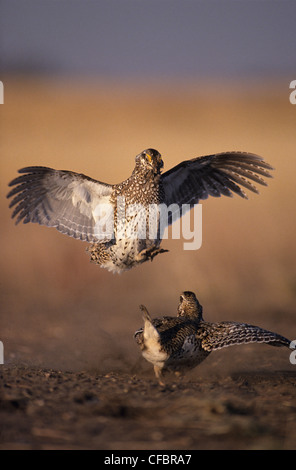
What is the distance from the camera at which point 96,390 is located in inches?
239

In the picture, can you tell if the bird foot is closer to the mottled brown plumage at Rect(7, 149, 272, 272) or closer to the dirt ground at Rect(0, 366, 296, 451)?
the mottled brown plumage at Rect(7, 149, 272, 272)

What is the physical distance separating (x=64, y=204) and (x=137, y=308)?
11.4 ft

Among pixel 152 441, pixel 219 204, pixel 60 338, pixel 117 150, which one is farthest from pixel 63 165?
pixel 152 441

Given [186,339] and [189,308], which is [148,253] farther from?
[186,339]

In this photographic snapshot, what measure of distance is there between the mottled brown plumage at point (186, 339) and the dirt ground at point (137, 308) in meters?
0.36

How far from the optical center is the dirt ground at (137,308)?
5359 millimetres

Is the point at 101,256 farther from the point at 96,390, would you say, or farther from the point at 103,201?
the point at 96,390

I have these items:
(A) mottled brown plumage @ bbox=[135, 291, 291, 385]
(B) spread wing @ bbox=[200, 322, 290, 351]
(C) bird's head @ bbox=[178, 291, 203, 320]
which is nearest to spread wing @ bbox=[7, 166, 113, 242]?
(C) bird's head @ bbox=[178, 291, 203, 320]

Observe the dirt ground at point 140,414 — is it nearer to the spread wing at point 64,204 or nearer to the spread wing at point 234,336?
the spread wing at point 234,336

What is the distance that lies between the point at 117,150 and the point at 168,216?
1634 centimetres

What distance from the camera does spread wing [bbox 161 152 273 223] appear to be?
818cm

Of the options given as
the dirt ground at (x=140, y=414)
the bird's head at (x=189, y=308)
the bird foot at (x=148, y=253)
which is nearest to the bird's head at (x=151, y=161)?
the bird foot at (x=148, y=253)

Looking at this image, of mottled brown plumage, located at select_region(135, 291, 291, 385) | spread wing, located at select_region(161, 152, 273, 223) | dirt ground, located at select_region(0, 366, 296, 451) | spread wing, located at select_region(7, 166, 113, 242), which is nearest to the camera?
dirt ground, located at select_region(0, 366, 296, 451)

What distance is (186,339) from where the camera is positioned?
23.0 feet
